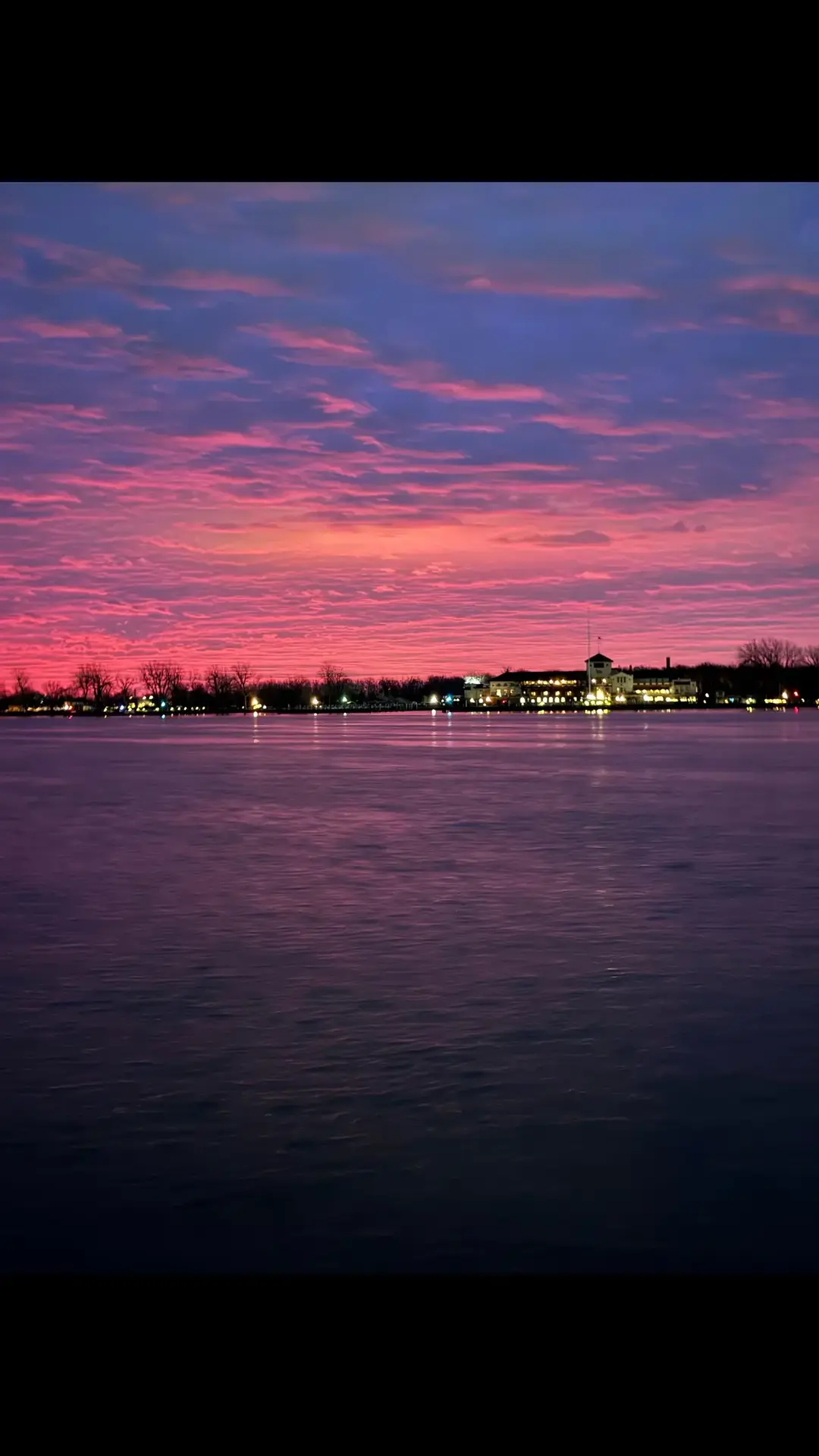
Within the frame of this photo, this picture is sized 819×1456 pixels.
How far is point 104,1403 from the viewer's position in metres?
3.83

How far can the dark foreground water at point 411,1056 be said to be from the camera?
21.5ft

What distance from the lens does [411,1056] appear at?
1003 centimetres

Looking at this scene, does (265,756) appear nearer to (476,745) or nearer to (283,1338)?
(476,745)

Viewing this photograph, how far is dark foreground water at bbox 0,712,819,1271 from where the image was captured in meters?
6.54

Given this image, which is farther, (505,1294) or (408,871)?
(408,871)

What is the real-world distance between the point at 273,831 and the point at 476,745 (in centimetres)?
6096

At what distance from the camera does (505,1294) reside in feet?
14.7

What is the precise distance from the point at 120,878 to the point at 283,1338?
1820 centimetres

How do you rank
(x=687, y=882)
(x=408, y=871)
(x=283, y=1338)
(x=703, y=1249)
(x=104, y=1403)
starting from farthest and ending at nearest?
(x=408, y=871) → (x=687, y=882) → (x=703, y=1249) → (x=283, y=1338) → (x=104, y=1403)

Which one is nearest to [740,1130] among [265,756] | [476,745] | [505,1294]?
[505,1294]

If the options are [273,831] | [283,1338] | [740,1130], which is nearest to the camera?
[283,1338]
